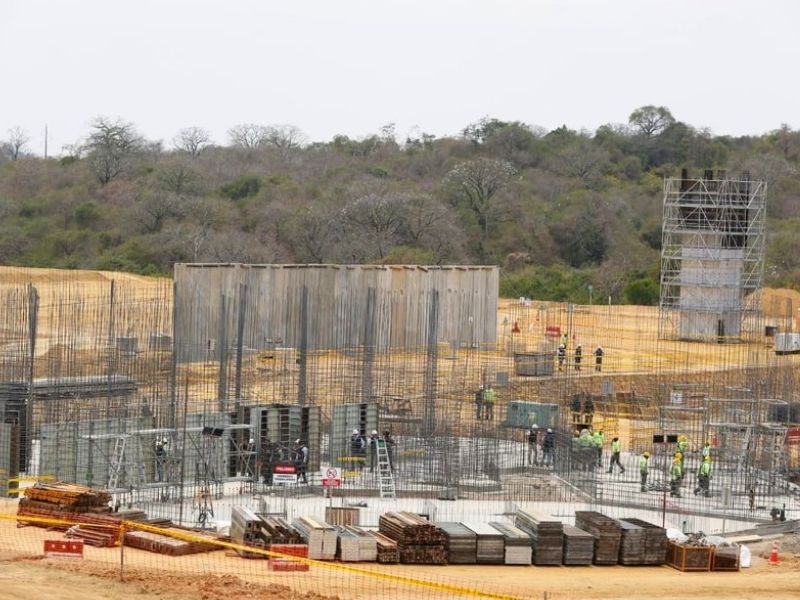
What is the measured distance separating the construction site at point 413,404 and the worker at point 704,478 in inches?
2.1

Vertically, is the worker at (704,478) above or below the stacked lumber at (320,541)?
Answer: above

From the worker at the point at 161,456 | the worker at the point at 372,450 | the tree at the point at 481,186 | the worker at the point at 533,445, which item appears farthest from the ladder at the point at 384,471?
the tree at the point at 481,186

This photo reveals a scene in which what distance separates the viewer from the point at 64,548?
18.6 meters

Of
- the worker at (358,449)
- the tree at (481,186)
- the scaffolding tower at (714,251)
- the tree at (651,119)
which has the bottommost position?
the worker at (358,449)

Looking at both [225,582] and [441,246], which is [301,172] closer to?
[441,246]

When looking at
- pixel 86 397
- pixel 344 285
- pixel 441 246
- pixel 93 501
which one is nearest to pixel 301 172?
pixel 441 246

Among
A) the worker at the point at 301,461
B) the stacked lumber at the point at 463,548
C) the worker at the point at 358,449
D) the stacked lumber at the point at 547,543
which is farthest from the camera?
the worker at the point at 358,449

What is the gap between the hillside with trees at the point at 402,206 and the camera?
199 feet

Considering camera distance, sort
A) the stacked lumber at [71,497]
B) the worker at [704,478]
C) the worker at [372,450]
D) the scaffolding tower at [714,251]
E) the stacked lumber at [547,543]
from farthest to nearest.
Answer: the scaffolding tower at [714,251], the worker at [372,450], the worker at [704,478], the stacked lumber at [71,497], the stacked lumber at [547,543]

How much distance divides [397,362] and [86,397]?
12241 millimetres

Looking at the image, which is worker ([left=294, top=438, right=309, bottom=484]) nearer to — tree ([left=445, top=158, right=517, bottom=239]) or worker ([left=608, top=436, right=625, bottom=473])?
worker ([left=608, top=436, right=625, bottom=473])

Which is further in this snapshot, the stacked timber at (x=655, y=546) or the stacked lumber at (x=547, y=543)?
the stacked timber at (x=655, y=546)

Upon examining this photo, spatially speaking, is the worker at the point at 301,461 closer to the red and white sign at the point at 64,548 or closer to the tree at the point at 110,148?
the red and white sign at the point at 64,548

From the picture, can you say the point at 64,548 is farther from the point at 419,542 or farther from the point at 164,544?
the point at 419,542
